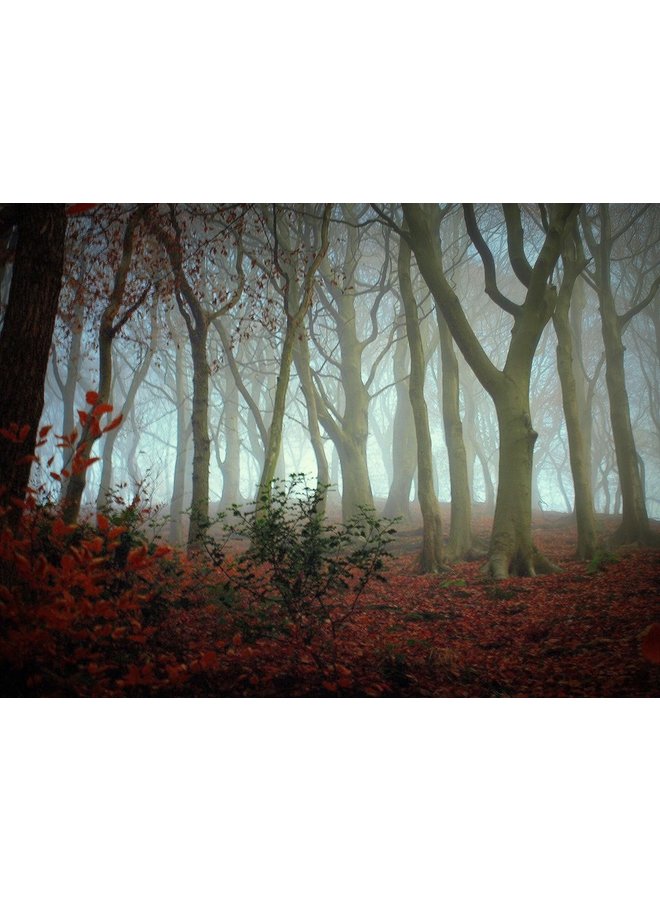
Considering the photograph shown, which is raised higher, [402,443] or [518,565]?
[402,443]

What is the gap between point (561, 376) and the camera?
561 centimetres

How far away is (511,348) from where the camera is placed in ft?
16.8

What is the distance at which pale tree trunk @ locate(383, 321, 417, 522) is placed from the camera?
515 centimetres

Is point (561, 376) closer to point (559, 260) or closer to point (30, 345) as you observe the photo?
point (559, 260)

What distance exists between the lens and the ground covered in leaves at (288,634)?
3.00 m

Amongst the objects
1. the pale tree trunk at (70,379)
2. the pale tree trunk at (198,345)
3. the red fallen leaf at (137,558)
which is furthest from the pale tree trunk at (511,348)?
the pale tree trunk at (70,379)

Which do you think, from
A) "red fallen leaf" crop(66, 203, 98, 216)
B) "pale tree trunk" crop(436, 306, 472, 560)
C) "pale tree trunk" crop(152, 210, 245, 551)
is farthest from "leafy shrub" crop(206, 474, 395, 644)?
"red fallen leaf" crop(66, 203, 98, 216)

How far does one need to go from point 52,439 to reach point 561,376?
4.85 m

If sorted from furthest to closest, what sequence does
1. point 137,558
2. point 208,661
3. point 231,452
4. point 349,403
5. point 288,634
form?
point 349,403, point 231,452, point 288,634, point 208,661, point 137,558

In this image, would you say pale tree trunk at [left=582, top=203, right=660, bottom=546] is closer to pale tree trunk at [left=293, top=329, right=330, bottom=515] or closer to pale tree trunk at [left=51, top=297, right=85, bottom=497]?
pale tree trunk at [left=293, top=329, right=330, bottom=515]

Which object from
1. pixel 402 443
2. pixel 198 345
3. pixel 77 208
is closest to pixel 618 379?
pixel 402 443

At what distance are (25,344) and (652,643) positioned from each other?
14.9 feet

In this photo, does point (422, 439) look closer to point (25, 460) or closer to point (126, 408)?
point (126, 408)

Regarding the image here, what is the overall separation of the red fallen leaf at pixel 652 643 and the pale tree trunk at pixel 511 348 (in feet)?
2.82
